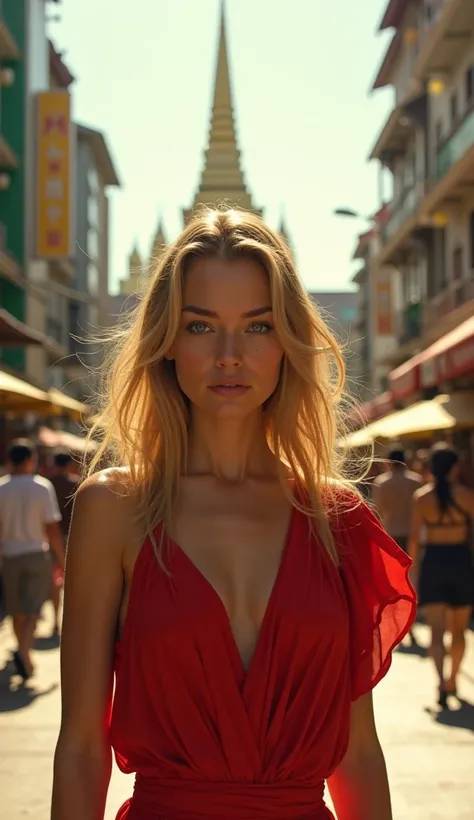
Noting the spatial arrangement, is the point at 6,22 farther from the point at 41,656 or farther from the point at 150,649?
the point at 150,649

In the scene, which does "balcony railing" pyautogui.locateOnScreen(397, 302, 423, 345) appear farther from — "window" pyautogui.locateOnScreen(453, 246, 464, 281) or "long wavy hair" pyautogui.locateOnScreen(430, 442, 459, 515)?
"long wavy hair" pyautogui.locateOnScreen(430, 442, 459, 515)

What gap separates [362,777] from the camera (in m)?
2.66

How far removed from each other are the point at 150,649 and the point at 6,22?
38.6 m

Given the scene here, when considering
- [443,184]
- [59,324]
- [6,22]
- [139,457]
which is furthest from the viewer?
[59,324]

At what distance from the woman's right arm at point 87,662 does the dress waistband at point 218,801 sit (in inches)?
3.7

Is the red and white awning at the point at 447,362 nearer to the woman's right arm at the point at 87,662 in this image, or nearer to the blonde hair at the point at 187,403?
the blonde hair at the point at 187,403

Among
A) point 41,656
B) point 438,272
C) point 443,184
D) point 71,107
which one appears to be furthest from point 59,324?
point 41,656

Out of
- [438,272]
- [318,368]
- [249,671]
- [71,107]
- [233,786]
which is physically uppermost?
[71,107]

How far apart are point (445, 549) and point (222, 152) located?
70.2m

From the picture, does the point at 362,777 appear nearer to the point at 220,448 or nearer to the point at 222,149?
the point at 220,448

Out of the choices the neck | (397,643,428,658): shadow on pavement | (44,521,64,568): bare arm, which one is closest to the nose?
the neck

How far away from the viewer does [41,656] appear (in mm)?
12383

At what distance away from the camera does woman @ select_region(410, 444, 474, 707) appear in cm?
1044

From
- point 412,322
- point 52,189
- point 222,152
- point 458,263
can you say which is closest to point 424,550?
point 458,263
